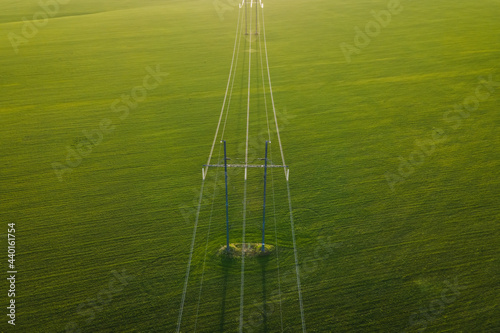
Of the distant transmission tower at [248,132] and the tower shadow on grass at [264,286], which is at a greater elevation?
the distant transmission tower at [248,132]

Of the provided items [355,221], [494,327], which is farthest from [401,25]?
[494,327]

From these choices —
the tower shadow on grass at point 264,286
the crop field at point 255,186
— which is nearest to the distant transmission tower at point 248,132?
the crop field at point 255,186

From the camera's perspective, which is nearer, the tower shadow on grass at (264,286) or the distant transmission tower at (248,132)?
the tower shadow on grass at (264,286)

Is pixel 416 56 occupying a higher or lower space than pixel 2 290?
higher

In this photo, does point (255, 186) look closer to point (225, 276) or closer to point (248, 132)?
point (248, 132)

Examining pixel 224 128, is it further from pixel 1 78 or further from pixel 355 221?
pixel 1 78

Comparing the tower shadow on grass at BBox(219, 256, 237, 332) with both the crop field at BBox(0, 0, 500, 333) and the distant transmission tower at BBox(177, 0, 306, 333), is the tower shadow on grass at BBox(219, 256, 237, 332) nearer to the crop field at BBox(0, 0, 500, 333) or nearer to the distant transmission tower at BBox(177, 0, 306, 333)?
the crop field at BBox(0, 0, 500, 333)

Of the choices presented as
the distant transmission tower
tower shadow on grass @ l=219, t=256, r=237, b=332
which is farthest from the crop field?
the distant transmission tower

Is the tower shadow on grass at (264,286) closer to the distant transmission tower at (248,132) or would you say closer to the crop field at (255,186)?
the crop field at (255,186)

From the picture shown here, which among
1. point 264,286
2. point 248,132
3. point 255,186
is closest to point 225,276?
point 264,286
